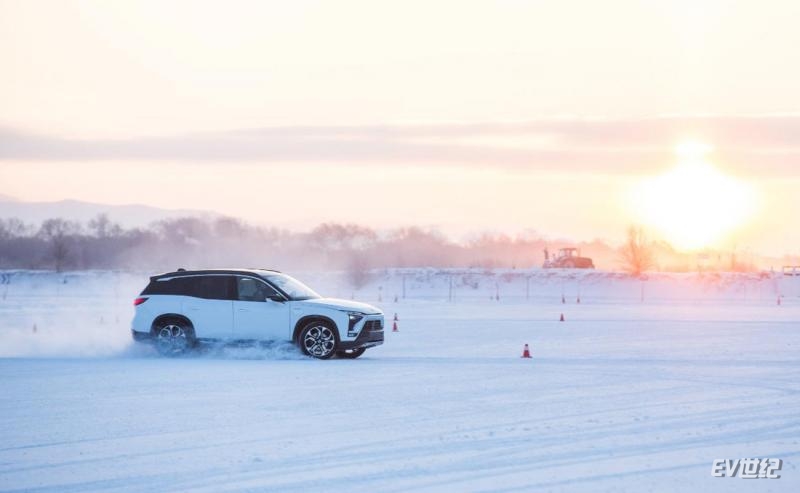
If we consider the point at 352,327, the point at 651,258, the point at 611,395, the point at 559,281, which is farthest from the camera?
the point at 651,258

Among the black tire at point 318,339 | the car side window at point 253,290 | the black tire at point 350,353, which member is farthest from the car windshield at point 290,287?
the black tire at point 350,353

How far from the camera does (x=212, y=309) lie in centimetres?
2103

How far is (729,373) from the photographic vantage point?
18031 mm

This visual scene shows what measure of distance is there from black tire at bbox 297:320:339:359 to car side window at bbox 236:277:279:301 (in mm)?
988

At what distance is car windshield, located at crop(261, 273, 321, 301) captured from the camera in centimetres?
2119

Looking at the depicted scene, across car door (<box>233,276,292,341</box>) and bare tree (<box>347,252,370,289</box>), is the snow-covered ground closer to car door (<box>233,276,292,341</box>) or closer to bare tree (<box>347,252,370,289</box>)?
car door (<box>233,276,292,341</box>)

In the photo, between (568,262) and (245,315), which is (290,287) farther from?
(568,262)

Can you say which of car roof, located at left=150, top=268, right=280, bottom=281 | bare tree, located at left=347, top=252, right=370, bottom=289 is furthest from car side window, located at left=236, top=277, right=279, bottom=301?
bare tree, located at left=347, top=252, right=370, bottom=289

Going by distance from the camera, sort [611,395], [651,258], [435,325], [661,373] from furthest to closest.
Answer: [651,258], [435,325], [661,373], [611,395]

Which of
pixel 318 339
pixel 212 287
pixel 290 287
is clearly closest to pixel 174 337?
pixel 212 287

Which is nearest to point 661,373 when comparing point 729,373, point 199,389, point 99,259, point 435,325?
point 729,373

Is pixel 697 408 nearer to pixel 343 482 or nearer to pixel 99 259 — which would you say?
pixel 343 482

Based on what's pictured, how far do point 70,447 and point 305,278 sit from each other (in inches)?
3028

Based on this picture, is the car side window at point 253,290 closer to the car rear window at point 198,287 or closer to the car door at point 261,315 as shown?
the car door at point 261,315
